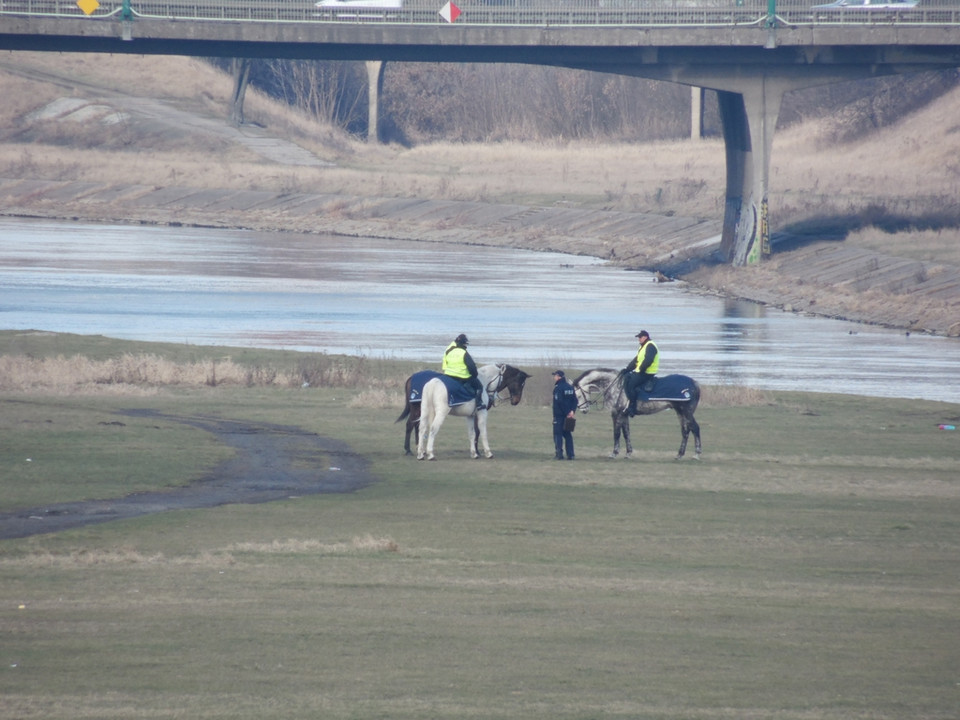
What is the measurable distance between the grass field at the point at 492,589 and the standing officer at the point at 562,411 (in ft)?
1.58

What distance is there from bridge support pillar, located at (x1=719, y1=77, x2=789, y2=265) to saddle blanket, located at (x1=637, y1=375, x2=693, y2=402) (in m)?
47.0

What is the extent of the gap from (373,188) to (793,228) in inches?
1667

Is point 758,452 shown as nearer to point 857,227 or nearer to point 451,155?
point 857,227

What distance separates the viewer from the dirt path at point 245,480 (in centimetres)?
1886

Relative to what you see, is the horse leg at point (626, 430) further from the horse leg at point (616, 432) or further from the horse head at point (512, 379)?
the horse head at point (512, 379)

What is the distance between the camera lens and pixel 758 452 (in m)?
27.7

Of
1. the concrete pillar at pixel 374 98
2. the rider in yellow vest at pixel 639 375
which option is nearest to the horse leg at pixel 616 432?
the rider in yellow vest at pixel 639 375

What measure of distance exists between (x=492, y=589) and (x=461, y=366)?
863 centimetres

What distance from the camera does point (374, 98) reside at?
461 ft

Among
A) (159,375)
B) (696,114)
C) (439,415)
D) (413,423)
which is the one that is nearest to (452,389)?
(439,415)

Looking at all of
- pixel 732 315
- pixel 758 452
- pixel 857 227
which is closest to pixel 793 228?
pixel 857 227

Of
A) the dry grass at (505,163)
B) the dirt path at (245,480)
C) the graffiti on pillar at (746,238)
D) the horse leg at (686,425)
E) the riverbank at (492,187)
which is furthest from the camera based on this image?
the dry grass at (505,163)

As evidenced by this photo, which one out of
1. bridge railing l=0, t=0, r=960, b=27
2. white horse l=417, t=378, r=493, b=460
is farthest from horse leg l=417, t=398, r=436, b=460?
bridge railing l=0, t=0, r=960, b=27

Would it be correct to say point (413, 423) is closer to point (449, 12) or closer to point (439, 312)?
point (439, 312)
